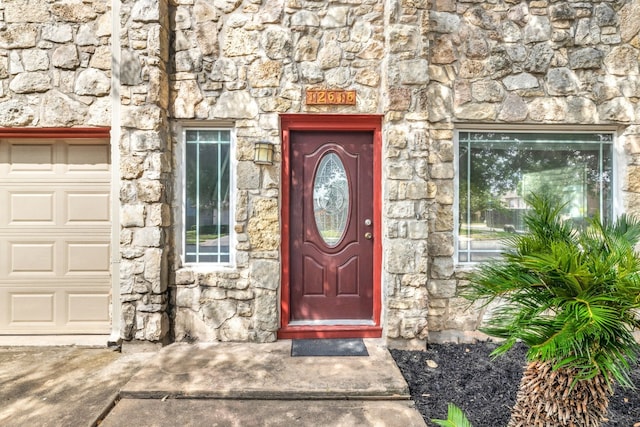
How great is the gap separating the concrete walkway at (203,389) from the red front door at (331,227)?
1.72ft

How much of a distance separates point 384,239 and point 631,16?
10.0 feet

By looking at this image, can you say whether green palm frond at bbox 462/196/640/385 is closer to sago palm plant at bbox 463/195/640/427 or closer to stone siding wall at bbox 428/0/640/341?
sago palm plant at bbox 463/195/640/427

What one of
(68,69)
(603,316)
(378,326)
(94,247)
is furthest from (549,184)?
(68,69)

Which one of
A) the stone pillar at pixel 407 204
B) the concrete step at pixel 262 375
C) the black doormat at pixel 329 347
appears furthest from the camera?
the stone pillar at pixel 407 204

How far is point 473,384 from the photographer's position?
260cm

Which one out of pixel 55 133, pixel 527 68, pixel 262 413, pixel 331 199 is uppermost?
pixel 527 68

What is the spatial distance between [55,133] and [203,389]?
8.68ft

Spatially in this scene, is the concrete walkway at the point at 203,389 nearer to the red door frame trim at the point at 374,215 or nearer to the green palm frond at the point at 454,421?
the red door frame trim at the point at 374,215

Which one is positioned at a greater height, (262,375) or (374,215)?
(374,215)

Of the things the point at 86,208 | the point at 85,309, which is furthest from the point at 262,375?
the point at 86,208

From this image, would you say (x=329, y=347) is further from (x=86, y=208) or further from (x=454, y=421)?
(x=86, y=208)

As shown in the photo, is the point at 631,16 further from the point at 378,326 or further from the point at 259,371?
the point at 259,371

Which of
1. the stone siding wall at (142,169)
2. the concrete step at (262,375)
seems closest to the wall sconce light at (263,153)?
the stone siding wall at (142,169)

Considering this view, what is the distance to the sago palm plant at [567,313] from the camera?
1414 mm
